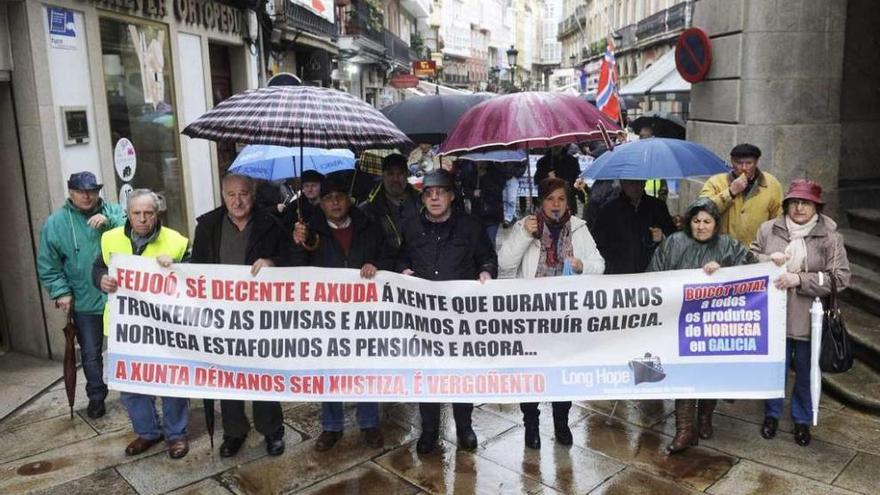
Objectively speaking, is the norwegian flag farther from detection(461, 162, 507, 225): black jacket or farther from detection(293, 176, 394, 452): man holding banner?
detection(293, 176, 394, 452): man holding banner

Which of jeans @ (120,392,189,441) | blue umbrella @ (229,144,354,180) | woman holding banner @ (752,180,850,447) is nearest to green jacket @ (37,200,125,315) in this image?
jeans @ (120,392,189,441)

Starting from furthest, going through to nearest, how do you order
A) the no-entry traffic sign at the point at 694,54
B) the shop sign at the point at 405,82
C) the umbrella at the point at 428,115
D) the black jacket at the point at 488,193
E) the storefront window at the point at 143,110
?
the shop sign at the point at 405,82 < the no-entry traffic sign at the point at 694,54 < the black jacket at the point at 488,193 < the storefront window at the point at 143,110 < the umbrella at the point at 428,115

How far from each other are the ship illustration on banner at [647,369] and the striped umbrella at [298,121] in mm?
2035

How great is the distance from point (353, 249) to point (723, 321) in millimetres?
2403

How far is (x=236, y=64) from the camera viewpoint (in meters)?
11.8

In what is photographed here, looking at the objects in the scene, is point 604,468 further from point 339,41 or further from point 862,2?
point 339,41

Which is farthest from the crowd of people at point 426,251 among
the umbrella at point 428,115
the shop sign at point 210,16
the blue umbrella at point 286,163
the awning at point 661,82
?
the awning at point 661,82

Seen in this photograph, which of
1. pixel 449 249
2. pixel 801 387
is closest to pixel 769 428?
pixel 801 387

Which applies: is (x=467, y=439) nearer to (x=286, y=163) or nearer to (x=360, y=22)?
(x=286, y=163)

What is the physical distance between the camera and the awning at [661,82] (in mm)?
13469

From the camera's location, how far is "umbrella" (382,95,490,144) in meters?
7.32

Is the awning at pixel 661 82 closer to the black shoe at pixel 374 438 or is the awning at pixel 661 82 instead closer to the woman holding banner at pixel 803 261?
the woman holding banner at pixel 803 261

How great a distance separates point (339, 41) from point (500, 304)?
691 inches

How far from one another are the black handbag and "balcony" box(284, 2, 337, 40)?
10.9 meters
